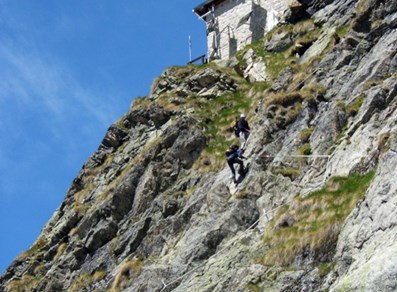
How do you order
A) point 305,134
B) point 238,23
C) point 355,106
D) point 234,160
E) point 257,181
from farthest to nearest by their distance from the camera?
point 238,23 → point 234,160 → point 305,134 → point 257,181 → point 355,106

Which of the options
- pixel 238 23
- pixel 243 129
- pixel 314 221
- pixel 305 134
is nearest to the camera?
pixel 314 221

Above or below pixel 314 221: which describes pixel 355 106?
above

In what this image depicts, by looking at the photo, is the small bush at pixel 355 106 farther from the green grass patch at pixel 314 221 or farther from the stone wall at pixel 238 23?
the stone wall at pixel 238 23

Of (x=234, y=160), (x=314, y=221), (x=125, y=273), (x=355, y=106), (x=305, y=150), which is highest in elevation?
(x=234, y=160)

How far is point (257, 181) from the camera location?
30203 millimetres

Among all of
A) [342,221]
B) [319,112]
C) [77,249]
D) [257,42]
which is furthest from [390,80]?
[257,42]

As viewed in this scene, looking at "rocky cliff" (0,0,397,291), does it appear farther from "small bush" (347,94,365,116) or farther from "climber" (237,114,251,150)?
"climber" (237,114,251,150)

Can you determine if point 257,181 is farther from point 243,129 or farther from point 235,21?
point 235,21

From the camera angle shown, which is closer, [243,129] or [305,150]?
[305,150]

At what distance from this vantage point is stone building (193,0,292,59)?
50375 mm

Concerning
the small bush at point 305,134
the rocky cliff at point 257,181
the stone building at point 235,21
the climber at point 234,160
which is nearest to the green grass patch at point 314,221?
the rocky cliff at point 257,181

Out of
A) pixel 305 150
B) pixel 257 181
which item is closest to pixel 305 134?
pixel 305 150

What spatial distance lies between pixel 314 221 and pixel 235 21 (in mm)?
30321

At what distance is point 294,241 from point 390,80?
291 inches
